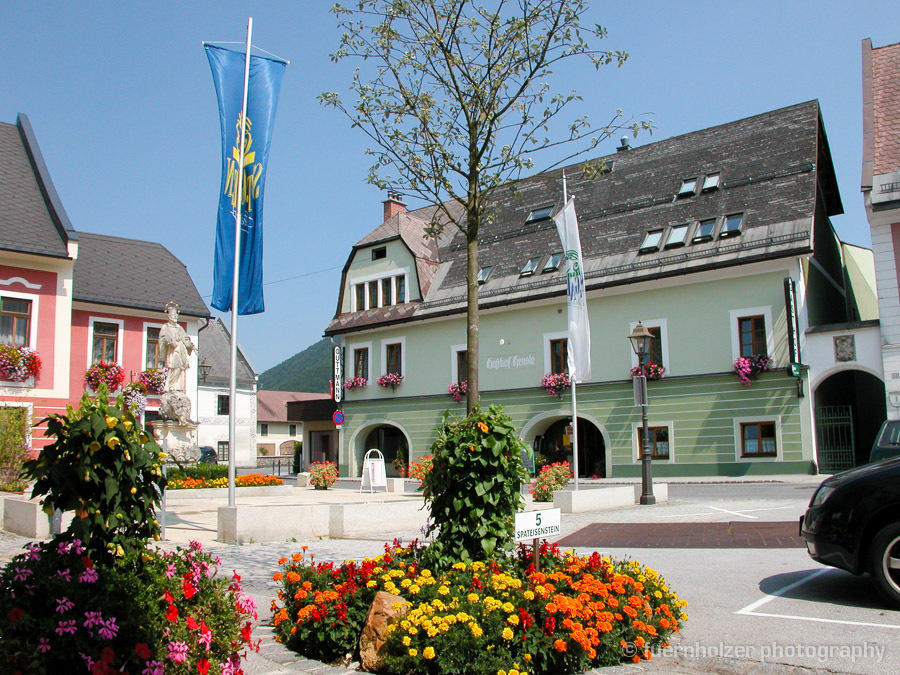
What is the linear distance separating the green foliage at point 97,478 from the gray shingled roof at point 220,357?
45931mm

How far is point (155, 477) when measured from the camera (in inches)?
187

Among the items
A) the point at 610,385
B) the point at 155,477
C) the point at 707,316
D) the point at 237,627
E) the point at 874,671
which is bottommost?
the point at 874,671

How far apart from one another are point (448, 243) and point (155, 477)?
3232 cm

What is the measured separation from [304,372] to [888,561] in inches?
6565

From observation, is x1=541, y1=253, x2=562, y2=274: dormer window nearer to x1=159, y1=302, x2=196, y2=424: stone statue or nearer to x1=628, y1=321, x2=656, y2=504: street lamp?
x1=628, y1=321, x2=656, y2=504: street lamp

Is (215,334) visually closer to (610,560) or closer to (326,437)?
(326,437)

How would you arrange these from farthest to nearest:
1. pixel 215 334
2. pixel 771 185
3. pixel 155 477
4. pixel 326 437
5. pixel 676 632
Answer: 1. pixel 215 334
2. pixel 326 437
3. pixel 771 185
4. pixel 676 632
5. pixel 155 477

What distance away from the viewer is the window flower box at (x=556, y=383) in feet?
93.9

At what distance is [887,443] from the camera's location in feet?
41.4

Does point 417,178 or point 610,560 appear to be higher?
point 417,178

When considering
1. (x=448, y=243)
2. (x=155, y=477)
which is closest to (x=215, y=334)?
(x=448, y=243)

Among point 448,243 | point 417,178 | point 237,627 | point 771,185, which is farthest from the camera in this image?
point 448,243

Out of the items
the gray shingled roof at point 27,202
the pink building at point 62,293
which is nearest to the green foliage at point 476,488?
the pink building at point 62,293

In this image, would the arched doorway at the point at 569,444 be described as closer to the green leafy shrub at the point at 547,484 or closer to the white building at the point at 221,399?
the green leafy shrub at the point at 547,484
